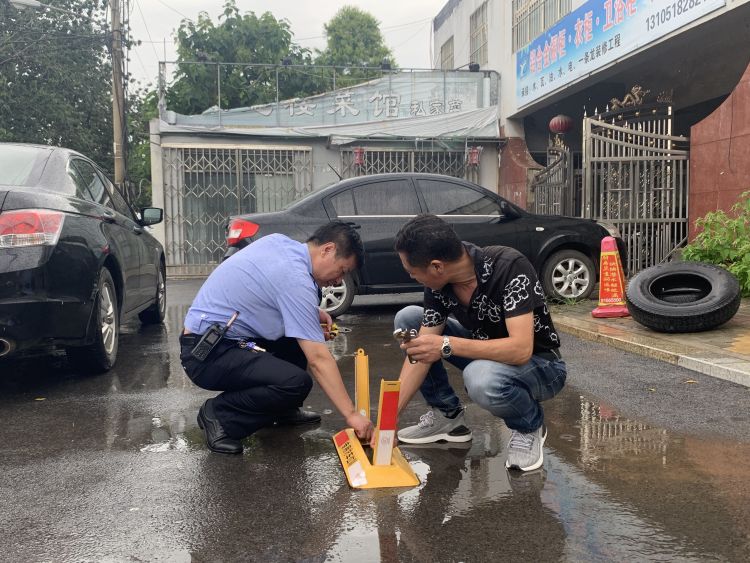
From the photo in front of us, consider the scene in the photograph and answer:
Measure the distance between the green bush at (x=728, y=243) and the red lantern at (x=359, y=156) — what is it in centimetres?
775

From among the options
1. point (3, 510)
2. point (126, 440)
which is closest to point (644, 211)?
point (126, 440)

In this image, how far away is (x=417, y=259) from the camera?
2.78 metres

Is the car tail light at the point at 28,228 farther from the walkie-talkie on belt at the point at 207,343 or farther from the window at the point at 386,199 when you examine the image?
the window at the point at 386,199

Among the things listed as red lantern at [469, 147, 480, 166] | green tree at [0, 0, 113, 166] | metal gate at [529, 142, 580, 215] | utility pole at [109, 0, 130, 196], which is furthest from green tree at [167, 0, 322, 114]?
metal gate at [529, 142, 580, 215]

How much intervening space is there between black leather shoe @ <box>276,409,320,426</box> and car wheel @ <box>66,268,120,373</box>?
1535 mm

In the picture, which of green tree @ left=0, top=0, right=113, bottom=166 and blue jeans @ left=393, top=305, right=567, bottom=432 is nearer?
blue jeans @ left=393, top=305, right=567, bottom=432

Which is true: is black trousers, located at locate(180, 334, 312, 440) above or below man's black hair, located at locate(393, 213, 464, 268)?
below

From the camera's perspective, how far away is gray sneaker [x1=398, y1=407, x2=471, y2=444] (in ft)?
11.0

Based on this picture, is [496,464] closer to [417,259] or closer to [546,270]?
[417,259]

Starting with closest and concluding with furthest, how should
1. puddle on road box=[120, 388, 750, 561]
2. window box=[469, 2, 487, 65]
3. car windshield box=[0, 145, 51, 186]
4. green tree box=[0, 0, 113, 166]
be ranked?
puddle on road box=[120, 388, 750, 561], car windshield box=[0, 145, 51, 186], window box=[469, 2, 487, 65], green tree box=[0, 0, 113, 166]

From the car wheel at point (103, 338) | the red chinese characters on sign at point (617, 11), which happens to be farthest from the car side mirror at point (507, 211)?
the car wheel at point (103, 338)

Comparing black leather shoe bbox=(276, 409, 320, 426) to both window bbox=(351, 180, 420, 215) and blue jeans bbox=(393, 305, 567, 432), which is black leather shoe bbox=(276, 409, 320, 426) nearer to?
blue jeans bbox=(393, 305, 567, 432)

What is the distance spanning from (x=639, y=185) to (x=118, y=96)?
10.4 meters

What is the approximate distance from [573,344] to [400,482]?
3.42 metres
